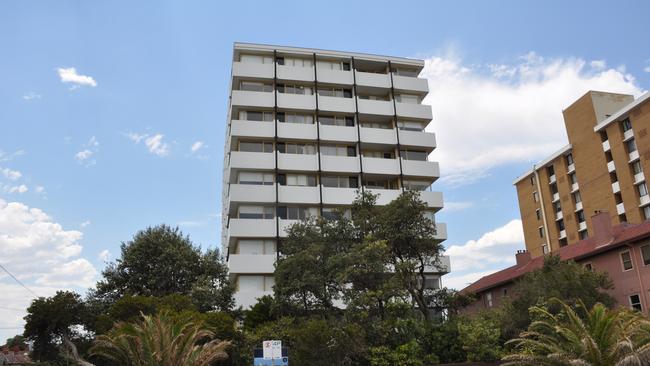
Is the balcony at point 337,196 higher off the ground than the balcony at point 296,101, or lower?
lower

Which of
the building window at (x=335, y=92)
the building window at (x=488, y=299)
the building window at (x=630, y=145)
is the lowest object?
the building window at (x=488, y=299)

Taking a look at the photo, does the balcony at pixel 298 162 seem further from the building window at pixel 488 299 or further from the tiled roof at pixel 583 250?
the building window at pixel 488 299

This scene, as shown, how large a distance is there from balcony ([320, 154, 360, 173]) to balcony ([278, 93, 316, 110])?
16.0 ft

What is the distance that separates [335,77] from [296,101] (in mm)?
4798

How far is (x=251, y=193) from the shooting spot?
46.4 meters

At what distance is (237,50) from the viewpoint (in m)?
51.2

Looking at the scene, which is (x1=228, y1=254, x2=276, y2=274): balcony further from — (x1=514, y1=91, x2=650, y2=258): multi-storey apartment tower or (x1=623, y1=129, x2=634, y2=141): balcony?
(x1=623, y1=129, x2=634, y2=141): balcony

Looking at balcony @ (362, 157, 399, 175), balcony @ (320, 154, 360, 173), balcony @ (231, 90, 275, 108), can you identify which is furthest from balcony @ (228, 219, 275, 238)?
balcony @ (231, 90, 275, 108)

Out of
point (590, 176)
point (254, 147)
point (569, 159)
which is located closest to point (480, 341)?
point (254, 147)

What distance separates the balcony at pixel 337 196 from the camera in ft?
156

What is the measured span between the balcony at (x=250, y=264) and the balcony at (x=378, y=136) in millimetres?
14442

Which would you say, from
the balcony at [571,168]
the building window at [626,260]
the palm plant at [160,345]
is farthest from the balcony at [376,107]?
the palm plant at [160,345]

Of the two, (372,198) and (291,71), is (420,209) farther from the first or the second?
(291,71)

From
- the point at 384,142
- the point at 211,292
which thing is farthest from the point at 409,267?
the point at 384,142
